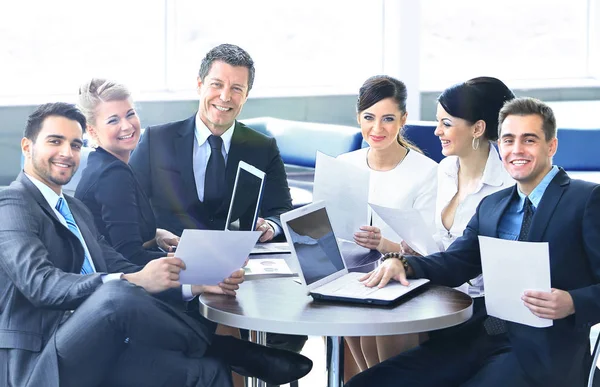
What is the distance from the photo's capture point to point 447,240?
356cm

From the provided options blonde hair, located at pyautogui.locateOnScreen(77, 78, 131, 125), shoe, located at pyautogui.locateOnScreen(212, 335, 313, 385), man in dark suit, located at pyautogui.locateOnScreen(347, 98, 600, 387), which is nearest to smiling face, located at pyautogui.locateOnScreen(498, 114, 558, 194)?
man in dark suit, located at pyautogui.locateOnScreen(347, 98, 600, 387)

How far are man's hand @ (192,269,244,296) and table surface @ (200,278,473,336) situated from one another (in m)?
0.02

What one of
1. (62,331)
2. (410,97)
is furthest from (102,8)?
(62,331)

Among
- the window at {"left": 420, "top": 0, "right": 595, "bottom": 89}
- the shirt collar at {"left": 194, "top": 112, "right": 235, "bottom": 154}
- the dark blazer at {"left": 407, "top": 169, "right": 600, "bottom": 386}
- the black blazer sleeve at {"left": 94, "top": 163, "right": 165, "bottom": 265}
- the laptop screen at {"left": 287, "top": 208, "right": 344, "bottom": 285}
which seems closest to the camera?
the dark blazer at {"left": 407, "top": 169, "right": 600, "bottom": 386}

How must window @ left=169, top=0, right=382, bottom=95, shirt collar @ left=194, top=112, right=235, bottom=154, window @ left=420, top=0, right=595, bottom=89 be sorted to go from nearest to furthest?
shirt collar @ left=194, top=112, right=235, bottom=154
window @ left=169, top=0, right=382, bottom=95
window @ left=420, top=0, right=595, bottom=89

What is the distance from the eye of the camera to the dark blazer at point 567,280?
2.71 m

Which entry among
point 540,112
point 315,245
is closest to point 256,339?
point 315,245

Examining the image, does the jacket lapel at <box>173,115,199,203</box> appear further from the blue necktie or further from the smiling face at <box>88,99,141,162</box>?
the blue necktie

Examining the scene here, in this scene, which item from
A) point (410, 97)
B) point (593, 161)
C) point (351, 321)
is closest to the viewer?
point (351, 321)

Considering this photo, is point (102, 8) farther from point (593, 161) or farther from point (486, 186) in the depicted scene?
point (486, 186)

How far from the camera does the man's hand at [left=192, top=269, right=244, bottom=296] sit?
285 centimetres

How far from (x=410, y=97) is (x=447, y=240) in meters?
4.59

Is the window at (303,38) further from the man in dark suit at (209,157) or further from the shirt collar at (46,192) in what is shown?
the shirt collar at (46,192)

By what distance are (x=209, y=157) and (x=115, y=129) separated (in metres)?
0.45
